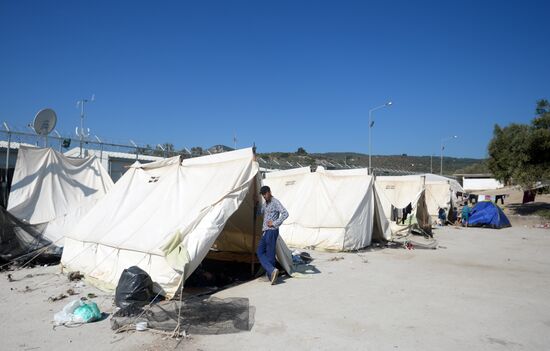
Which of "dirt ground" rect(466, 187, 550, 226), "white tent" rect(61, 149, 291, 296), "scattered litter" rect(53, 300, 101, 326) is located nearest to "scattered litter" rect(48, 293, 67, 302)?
"white tent" rect(61, 149, 291, 296)

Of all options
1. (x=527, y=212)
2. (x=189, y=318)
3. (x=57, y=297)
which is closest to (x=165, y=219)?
(x=57, y=297)

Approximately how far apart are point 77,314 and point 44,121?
8.59m

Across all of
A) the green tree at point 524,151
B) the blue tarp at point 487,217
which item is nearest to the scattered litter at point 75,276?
the blue tarp at point 487,217

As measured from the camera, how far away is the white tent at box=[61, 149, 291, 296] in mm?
6586

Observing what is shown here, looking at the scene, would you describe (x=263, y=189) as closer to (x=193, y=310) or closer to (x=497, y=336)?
(x=193, y=310)

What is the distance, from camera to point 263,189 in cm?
795

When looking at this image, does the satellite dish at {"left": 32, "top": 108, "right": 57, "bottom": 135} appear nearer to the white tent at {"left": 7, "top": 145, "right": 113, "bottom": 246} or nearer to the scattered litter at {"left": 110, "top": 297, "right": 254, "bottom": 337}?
the white tent at {"left": 7, "top": 145, "right": 113, "bottom": 246}

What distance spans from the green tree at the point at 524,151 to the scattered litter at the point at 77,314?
26.2 m

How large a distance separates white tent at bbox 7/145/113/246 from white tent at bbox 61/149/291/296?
7.64ft

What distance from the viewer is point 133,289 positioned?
573cm

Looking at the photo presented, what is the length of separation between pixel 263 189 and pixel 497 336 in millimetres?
4497

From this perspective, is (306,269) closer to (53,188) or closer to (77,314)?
(77,314)

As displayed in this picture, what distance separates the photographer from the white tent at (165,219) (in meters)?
6.59

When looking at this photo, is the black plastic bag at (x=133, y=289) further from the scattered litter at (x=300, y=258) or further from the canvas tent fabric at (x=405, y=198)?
the canvas tent fabric at (x=405, y=198)
